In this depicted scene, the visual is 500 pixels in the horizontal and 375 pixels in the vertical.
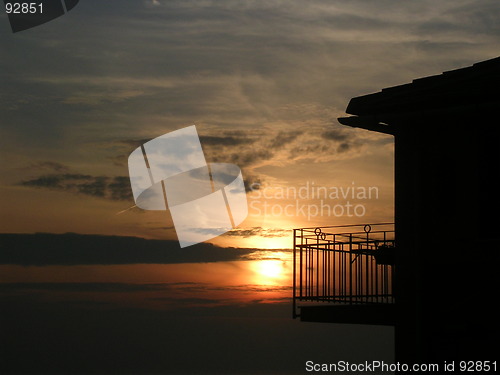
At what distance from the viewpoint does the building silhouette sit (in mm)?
11992

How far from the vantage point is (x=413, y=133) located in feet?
42.4

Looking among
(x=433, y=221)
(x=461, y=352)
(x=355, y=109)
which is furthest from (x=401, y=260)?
(x=355, y=109)

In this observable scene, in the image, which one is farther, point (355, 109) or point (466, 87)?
point (355, 109)

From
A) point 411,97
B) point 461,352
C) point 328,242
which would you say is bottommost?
point 461,352

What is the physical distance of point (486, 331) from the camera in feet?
39.7

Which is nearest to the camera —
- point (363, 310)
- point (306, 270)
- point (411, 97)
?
point (411, 97)

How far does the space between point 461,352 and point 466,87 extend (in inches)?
183

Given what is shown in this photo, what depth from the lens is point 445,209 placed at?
12383 millimetres

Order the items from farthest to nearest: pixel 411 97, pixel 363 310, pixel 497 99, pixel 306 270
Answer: pixel 306 270
pixel 363 310
pixel 411 97
pixel 497 99

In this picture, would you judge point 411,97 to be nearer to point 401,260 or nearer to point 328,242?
point 401,260

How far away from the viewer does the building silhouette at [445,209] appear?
12.0 metres

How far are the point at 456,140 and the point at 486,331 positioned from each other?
335 cm

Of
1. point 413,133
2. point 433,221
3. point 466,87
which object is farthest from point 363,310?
point 466,87

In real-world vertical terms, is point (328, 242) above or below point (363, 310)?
above
